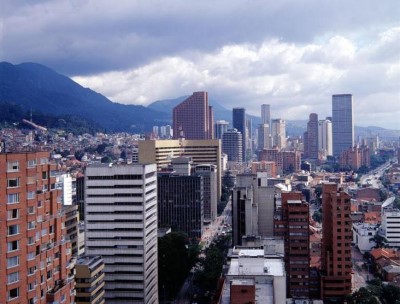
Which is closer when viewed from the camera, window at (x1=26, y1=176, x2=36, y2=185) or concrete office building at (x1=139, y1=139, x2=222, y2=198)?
window at (x1=26, y1=176, x2=36, y2=185)

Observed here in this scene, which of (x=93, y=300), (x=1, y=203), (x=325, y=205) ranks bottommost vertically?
(x=93, y=300)

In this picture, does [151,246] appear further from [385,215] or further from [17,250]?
[385,215]

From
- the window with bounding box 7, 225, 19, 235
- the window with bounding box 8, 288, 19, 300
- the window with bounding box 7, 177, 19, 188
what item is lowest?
the window with bounding box 8, 288, 19, 300

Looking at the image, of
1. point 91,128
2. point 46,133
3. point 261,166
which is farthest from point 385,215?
point 91,128

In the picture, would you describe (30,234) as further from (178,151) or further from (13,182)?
(178,151)

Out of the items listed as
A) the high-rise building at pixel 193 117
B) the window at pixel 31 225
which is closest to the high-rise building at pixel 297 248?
the window at pixel 31 225

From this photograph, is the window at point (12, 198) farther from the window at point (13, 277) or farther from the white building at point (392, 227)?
the white building at point (392, 227)

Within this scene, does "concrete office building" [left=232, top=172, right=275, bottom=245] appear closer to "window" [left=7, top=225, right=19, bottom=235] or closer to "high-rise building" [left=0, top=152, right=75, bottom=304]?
"high-rise building" [left=0, top=152, right=75, bottom=304]

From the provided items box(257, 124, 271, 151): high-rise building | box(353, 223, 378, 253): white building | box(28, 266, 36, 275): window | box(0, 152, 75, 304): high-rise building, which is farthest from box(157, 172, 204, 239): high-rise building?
box(257, 124, 271, 151): high-rise building
